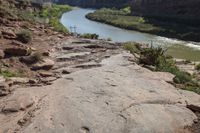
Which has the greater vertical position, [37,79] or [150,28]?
[37,79]

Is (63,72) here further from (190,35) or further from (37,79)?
(190,35)

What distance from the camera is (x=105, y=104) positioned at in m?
14.9

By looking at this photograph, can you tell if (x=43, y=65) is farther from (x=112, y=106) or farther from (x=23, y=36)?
(x=112, y=106)

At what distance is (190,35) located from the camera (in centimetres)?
7550

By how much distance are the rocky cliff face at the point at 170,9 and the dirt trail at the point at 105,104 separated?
7895 centimetres

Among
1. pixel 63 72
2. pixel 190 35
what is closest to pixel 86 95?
pixel 63 72

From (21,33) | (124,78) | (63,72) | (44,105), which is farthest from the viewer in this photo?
(21,33)

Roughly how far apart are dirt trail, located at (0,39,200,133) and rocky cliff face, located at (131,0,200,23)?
259 feet

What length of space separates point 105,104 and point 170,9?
340 ft

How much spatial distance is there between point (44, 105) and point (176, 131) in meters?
4.36

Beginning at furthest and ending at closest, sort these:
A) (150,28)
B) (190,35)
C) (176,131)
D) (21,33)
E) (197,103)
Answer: (150,28) → (190,35) → (21,33) → (197,103) → (176,131)

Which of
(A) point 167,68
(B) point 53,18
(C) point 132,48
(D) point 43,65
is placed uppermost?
(D) point 43,65

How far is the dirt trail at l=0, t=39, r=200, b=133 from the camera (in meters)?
13.5

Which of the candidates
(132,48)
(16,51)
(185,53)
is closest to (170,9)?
(185,53)
